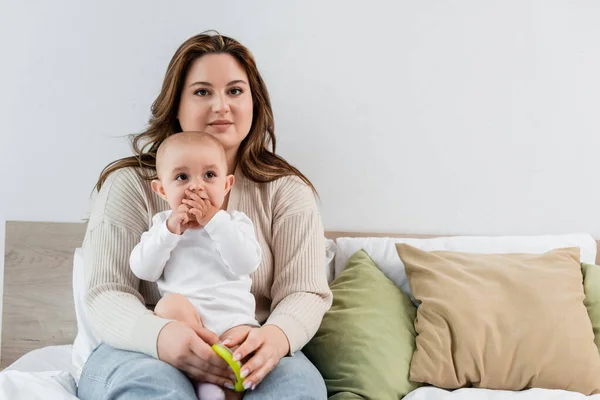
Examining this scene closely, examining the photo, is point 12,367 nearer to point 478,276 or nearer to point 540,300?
point 478,276

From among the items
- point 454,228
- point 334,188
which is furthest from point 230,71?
point 454,228

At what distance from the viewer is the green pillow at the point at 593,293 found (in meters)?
1.74

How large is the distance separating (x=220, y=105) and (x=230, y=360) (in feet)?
2.20

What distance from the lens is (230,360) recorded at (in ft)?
4.10

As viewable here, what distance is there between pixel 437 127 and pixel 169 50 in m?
0.86

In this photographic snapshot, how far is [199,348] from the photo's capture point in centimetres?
127

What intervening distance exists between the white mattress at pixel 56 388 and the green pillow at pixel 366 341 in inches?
3.1

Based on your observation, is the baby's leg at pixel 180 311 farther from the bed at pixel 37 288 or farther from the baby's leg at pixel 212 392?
the bed at pixel 37 288

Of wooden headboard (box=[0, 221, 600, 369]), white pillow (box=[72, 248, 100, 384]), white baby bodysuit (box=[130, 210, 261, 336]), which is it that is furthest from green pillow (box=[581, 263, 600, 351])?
wooden headboard (box=[0, 221, 600, 369])

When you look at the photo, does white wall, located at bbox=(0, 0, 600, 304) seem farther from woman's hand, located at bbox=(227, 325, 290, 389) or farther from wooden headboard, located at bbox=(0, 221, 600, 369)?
woman's hand, located at bbox=(227, 325, 290, 389)

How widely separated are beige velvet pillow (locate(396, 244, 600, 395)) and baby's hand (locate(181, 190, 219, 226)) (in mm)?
624

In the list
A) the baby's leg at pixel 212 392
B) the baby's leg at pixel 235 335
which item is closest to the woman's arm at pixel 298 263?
the baby's leg at pixel 235 335

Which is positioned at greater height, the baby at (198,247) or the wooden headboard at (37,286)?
the baby at (198,247)

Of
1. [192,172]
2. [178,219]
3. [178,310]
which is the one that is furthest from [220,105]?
[178,310]
